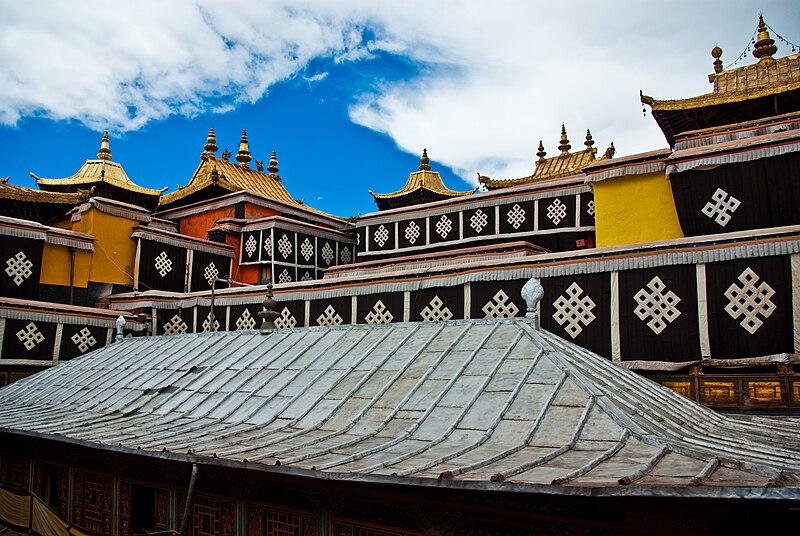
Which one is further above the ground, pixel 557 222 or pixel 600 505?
pixel 557 222

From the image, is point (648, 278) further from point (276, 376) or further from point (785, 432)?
point (276, 376)

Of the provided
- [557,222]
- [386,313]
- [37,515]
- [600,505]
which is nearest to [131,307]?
[386,313]

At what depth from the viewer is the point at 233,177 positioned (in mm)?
35500

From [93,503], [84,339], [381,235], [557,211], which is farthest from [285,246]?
[93,503]

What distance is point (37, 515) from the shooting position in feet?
31.3

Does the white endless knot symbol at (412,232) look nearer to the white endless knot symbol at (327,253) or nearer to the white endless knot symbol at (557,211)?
the white endless knot symbol at (327,253)

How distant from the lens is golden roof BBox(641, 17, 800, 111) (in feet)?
62.5

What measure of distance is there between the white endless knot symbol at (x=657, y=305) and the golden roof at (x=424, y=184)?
71.2 feet

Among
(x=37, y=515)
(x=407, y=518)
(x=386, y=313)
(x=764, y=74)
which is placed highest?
(x=764, y=74)

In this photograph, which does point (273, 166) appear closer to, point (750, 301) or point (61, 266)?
point (61, 266)

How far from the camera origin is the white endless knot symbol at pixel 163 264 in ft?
88.0

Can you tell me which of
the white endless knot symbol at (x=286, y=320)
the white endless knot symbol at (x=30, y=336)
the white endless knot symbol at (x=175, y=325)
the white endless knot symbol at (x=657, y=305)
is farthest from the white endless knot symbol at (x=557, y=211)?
the white endless knot symbol at (x=30, y=336)

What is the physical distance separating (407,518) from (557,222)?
19755 millimetres

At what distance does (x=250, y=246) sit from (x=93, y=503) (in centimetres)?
2037
